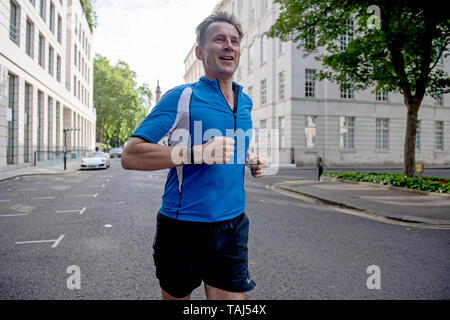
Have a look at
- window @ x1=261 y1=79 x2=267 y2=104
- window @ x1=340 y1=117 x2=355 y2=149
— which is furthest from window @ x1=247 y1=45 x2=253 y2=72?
window @ x1=340 y1=117 x2=355 y2=149

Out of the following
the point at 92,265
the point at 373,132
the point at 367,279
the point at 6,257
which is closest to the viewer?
the point at 367,279

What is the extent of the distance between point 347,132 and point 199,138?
29631mm

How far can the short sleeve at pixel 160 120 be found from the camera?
4.91 ft

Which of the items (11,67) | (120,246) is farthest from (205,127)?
(11,67)

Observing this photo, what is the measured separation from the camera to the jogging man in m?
1.60

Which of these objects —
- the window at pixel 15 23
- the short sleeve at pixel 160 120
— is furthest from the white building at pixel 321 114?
the short sleeve at pixel 160 120

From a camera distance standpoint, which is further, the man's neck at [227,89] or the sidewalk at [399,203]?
the sidewalk at [399,203]

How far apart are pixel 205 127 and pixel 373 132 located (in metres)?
31.1

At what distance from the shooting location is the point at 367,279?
3572mm

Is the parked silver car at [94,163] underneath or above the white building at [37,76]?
underneath

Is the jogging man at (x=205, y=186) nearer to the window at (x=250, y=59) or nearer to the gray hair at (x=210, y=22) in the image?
the gray hair at (x=210, y=22)

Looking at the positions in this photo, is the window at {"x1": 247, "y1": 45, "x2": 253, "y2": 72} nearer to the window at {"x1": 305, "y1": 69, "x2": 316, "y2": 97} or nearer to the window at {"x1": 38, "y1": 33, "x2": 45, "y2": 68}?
the window at {"x1": 305, "y1": 69, "x2": 316, "y2": 97}

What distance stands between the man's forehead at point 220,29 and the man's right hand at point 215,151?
0.60 m
